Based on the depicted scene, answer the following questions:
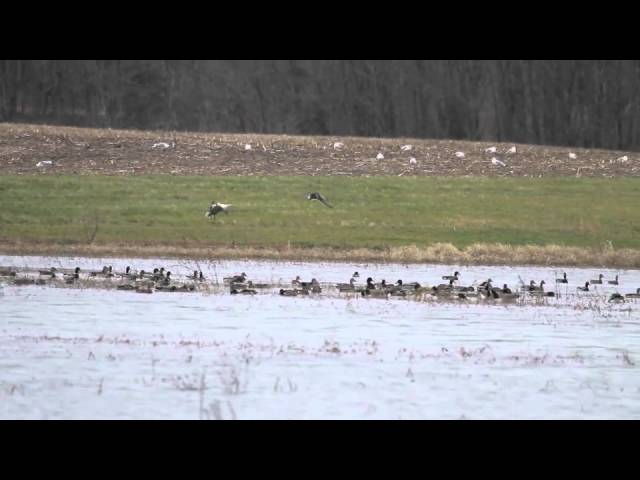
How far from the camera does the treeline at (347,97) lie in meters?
67.1

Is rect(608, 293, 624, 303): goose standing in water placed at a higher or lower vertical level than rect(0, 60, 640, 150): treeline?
lower

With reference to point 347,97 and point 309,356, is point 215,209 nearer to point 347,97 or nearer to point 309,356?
point 309,356

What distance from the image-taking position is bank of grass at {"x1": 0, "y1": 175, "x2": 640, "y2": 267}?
1324 inches

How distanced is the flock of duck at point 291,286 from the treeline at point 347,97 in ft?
133

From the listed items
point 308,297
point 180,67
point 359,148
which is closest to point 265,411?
point 308,297

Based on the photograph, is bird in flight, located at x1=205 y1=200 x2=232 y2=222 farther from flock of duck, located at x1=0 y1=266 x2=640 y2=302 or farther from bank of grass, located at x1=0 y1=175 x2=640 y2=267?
flock of duck, located at x1=0 y1=266 x2=640 y2=302

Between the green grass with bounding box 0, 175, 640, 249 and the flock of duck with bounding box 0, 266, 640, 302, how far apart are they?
20.7ft

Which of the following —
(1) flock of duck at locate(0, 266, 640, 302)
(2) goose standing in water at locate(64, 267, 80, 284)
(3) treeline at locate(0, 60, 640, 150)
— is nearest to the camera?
(1) flock of duck at locate(0, 266, 640, 302)

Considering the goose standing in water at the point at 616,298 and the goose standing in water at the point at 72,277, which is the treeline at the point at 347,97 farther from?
the goose standing in water at the point at 616,298

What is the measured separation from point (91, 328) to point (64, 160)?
23487mm

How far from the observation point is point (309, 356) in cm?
1905

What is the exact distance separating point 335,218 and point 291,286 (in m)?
10.9

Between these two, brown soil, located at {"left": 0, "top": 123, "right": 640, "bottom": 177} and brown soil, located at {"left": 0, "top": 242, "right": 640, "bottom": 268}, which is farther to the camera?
brown soil, located at {"left": 0, "top": 123, "right": 640, "bottom": 177}

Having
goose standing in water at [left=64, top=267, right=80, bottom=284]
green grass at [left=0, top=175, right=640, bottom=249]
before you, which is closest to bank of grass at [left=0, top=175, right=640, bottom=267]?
green grass at [left=0, top=175, right=640, bottom=249]
